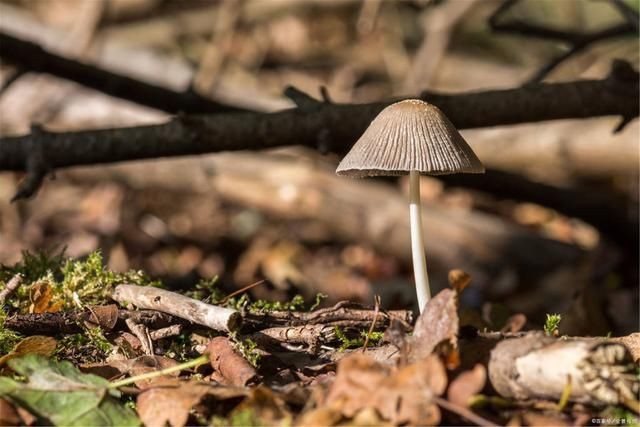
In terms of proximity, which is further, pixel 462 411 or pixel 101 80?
pixel 101 80

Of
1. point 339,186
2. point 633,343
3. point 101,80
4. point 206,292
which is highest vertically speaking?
point 101,80

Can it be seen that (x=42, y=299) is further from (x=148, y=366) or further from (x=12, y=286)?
(x=148, y=366)

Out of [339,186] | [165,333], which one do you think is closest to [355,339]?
[165,333]

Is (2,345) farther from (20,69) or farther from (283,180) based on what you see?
(283,180)

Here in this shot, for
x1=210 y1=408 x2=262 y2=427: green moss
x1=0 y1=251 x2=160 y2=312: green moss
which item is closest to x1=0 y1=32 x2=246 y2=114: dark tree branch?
x1=0 y1=251 x2=160 y2=312: green moss

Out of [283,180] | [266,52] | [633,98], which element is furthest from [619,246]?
[266,52]

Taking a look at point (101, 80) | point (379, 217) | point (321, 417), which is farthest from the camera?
point (379, 217)
